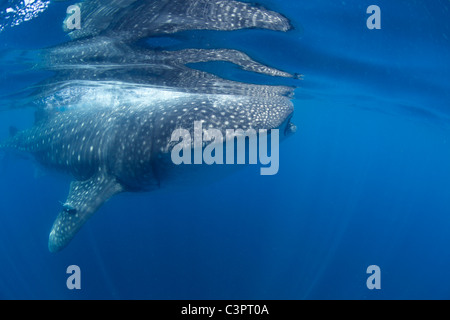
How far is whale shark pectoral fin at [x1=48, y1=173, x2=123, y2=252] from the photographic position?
6734 mm

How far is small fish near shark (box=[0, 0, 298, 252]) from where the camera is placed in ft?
20.5

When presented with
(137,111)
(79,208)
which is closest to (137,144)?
(137,111)

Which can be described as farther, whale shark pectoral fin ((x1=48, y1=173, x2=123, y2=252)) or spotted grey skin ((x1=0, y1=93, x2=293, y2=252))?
whale shark pectoral fin ((x1=48, y1=173, x2=123, y2=252))

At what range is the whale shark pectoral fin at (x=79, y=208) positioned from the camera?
265 inches

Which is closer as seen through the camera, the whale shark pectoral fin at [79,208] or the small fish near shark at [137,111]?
the small fish near shark at [137,111]

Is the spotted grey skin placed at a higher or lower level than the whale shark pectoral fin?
higher

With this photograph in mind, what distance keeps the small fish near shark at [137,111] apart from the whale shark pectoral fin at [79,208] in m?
0.02

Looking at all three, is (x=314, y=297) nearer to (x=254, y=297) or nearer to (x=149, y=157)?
(x=254, y=297)

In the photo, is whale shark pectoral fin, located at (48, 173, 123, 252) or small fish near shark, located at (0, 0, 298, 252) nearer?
small fish near shark, located at (0, 0, 298, 252)

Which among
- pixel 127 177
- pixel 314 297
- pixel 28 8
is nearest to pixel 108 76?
pixel 28 8

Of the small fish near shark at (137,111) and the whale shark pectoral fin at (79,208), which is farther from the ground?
the small fish near shark at (137,111)

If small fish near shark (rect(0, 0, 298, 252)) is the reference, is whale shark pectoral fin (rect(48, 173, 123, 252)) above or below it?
below

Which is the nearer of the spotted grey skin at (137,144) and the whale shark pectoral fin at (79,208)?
the spotted grey skin at (137,144)

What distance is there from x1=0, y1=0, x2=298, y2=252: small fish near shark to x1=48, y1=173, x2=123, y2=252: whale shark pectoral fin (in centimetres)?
2
